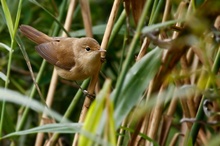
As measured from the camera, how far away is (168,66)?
126 cm

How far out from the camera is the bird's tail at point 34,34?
2.53 meters

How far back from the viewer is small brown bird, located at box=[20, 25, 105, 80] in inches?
91.5

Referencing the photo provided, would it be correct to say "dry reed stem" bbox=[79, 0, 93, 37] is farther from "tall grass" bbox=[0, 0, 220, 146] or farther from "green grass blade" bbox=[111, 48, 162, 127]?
"green grass blade" bbox=[111, 48, 162, 127]

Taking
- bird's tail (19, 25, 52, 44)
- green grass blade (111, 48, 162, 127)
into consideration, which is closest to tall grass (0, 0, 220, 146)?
green grass blade (111, 48, 162, 127)

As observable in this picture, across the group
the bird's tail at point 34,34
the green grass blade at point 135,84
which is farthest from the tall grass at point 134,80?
the bird's tail at point 34,34

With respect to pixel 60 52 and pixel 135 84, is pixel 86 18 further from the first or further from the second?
pixel 135 84

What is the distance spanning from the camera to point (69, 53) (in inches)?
105

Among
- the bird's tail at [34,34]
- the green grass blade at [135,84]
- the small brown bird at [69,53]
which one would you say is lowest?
the green grass blade at [135,84]

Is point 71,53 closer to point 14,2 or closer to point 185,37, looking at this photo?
point 14,2

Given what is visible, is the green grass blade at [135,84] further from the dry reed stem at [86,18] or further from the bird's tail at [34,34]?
the bird's tail at [34,34]

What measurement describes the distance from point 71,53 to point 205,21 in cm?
152

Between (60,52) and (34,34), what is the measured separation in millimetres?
156

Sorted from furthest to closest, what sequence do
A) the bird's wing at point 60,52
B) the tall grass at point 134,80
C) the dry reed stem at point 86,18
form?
the bird's wing at point 60,52, the dry reed stem at point 86,18, the tall grass at point 134,80

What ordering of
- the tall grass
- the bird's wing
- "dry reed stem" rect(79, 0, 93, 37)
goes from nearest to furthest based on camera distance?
the tall grass, "dry reed stem" rect(79, 0, 93, 37), the bird's wing
